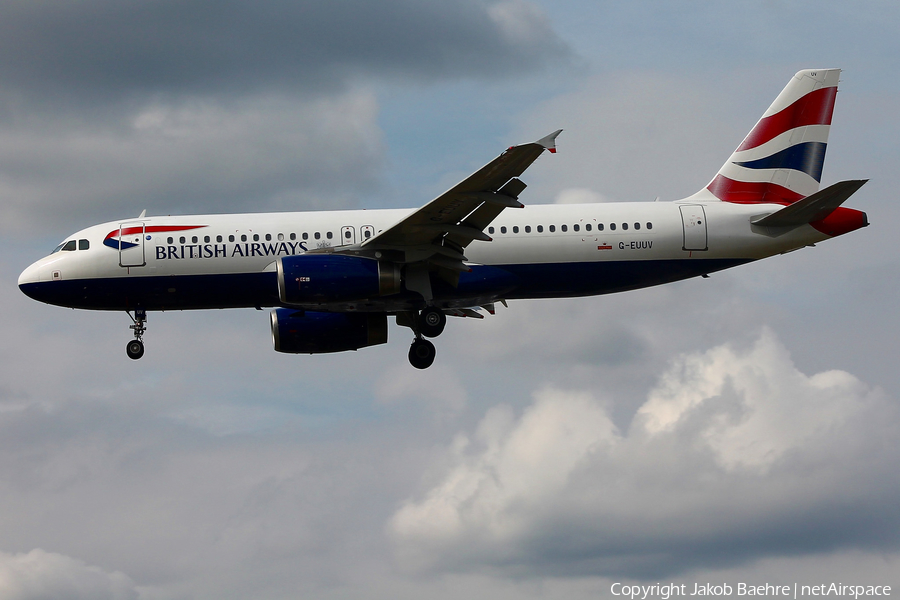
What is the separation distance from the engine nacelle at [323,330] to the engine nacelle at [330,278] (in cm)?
486

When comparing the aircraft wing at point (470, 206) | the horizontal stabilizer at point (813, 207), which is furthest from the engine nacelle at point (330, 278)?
the horizontal stabilizer at point (813, 207)

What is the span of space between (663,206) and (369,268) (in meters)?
9.90

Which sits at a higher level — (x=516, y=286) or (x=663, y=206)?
(x=663, y=206)

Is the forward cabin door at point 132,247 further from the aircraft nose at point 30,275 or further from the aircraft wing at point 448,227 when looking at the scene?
the aircraft wing at point 448,227

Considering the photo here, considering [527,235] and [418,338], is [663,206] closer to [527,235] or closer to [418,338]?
[527,235]

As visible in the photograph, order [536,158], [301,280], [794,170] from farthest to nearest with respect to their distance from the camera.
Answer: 1. [794,170]
2. [301,280]
3. [536,158]

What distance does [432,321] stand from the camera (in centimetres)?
3331

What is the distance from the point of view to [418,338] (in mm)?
34500

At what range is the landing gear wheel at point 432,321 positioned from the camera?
3331 cm

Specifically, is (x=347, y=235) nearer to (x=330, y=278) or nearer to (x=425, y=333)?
(x=330, y=278)

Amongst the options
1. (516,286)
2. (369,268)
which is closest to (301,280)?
(369,268)

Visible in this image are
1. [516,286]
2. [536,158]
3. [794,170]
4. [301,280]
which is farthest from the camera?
[794,170]

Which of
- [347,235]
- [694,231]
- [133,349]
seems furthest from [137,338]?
[694,231]

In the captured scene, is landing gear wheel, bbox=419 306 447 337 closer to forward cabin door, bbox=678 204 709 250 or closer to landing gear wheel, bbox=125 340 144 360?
forward cabin door, bbox=678 204 709 250
